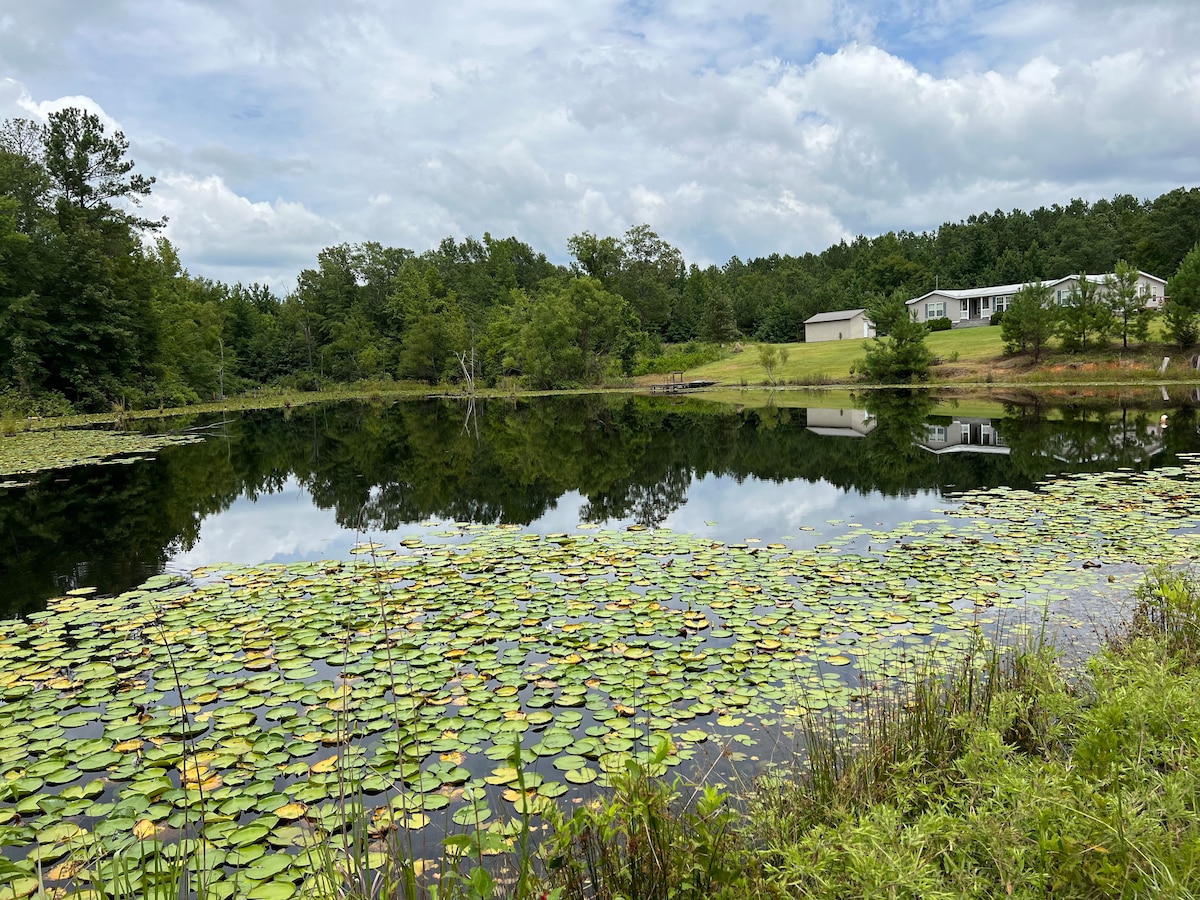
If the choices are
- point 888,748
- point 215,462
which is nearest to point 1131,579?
point 888,748

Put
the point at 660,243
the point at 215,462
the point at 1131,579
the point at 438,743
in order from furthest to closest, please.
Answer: the point at 660,243 < the point at 215,462 < the point at 1131,579 < the point at 438,743

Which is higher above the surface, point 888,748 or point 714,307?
point 714,307

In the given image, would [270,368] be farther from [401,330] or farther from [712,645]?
[712,645]

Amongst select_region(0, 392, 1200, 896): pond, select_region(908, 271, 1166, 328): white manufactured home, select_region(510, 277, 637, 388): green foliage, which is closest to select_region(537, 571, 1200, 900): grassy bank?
select_region(0, 392, 1200, 896): pond

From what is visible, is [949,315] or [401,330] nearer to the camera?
[949,315]

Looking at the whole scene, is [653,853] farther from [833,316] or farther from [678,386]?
[833,316]

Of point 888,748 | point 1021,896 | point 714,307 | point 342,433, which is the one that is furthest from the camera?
point 714,307

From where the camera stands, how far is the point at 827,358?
192ft

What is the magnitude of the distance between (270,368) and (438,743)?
7415cm

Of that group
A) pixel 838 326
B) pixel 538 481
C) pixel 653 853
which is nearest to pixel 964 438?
pixel 538 481

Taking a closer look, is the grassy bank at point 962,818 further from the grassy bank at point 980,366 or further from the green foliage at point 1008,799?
the grassy bank at point 980,366

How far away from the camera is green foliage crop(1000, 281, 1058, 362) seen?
41781 mm

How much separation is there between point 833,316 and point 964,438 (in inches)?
2198

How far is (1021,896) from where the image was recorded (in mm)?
2500
